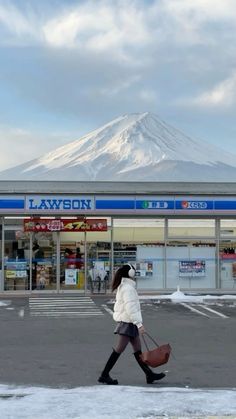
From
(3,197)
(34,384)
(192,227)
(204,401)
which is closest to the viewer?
(204,401)

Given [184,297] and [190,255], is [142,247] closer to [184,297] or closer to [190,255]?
[190,255]

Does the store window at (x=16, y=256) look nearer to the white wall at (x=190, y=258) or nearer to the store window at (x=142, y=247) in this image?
the store window at (x=142, y=247)

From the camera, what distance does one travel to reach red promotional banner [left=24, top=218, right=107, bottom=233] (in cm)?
2131

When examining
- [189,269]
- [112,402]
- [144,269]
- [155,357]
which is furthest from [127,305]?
[189,269]

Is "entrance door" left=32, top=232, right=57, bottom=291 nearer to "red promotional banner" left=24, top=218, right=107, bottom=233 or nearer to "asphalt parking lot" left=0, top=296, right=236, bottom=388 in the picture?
"red promotional banner" left=24, top=218, right=107, bottom=233

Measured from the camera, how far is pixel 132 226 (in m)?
22.1

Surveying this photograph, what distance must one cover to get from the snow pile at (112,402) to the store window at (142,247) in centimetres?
1511

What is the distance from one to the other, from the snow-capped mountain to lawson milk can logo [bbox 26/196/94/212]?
1843 cm

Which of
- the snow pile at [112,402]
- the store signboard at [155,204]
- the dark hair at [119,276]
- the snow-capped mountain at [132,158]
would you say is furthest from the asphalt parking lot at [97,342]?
the snow-capped mountain at [132,158]

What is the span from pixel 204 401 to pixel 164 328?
6620 millimetres

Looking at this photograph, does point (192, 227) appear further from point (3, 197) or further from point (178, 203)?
point (3, 197)

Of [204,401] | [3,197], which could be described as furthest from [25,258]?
[204,401]

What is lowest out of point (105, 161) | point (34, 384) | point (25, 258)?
point (34, 384)

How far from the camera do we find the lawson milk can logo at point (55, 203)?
21.1m
